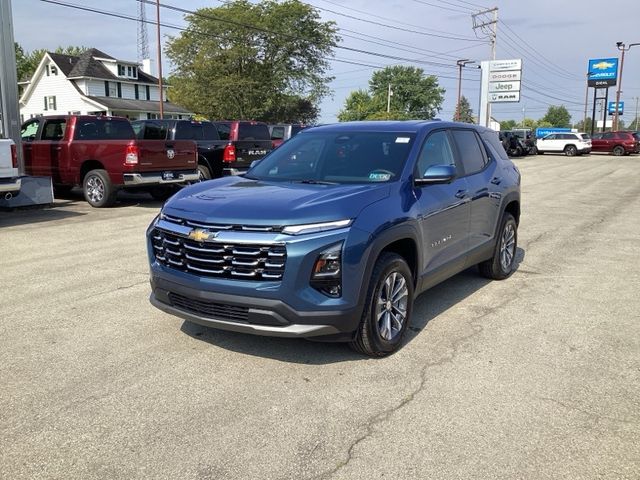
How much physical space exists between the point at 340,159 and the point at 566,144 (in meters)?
42.3

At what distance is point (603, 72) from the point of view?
213 feet

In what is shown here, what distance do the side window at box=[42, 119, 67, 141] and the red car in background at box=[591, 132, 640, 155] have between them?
40627 mm

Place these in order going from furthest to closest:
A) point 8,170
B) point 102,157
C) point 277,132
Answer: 1. point 277,132
2. point 102,157
3. point 8,170

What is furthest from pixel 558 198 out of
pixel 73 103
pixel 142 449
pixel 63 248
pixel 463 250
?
pixel 73 103

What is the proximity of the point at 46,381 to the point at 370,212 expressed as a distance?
8.14 feet

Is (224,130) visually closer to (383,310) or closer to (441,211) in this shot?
(441,211)

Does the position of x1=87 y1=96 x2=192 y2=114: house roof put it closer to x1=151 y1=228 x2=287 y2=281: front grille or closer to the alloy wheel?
x1=151 y1=228 x2=287 y2=281: front grille

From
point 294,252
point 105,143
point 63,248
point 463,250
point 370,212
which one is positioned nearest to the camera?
point 294,252

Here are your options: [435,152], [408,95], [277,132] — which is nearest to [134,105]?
[277,132]

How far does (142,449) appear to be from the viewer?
10.3ft

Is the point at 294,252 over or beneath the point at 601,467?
over

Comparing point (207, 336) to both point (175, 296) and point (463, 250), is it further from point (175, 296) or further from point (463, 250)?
point (463, 250)

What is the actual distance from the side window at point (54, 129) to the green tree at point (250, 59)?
38315 mm

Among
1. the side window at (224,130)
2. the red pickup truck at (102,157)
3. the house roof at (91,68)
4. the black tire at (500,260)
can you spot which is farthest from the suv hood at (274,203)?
the house roof at (91,68)
